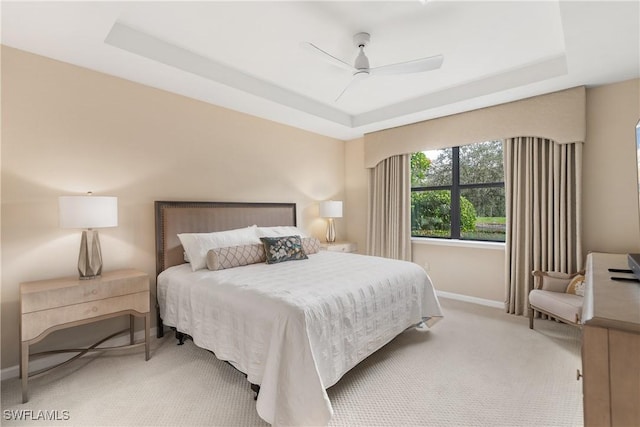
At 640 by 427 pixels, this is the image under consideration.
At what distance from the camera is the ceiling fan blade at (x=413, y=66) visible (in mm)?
2408

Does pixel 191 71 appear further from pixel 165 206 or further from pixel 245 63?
pixel 165 206

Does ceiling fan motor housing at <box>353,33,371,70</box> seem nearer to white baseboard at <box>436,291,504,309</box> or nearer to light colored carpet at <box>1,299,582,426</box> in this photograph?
light colored carpet at <box>1,299,582,426</box>

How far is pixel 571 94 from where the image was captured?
125 inches

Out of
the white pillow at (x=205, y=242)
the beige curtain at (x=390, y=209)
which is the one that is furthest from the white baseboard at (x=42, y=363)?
the beige curtain at (x=390, y=209)

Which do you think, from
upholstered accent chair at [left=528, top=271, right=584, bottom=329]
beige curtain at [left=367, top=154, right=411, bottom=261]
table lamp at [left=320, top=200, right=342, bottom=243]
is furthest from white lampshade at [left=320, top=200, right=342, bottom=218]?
upholstered accent chair at [left=528, top=271, right=584, bottom=329]

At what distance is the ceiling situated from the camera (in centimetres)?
211

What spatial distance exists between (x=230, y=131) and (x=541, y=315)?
4.35 metres

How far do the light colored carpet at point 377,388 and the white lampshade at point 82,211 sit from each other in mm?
1198

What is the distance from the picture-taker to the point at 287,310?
1.86m

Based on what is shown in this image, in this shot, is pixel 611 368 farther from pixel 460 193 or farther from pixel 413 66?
pixel 460 193

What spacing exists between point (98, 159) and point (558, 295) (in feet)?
15.2

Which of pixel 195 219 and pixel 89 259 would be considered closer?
pixel 89 259

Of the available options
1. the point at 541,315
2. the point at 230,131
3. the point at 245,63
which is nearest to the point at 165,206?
the point at 230,131

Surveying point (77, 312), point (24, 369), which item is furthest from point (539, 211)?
point (24, 369)
